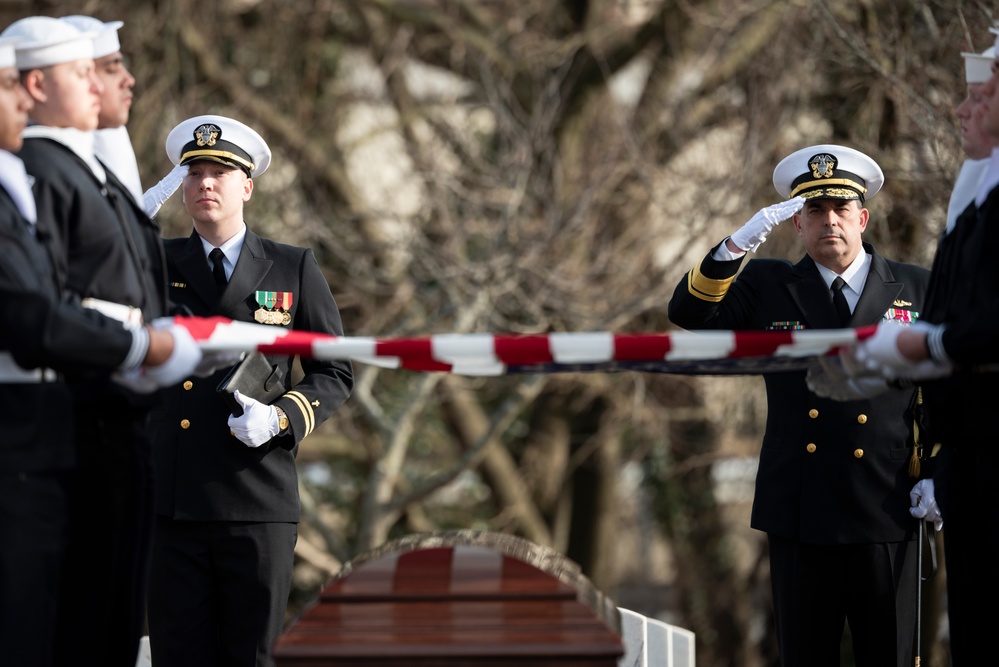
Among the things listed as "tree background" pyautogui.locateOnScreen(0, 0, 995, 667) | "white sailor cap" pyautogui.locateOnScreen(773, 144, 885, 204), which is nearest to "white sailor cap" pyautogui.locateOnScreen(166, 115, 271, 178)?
"white sailor cap" pyautogui.locateOnScreen(773, 144, 885, 204)

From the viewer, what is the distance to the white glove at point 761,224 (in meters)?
4.77

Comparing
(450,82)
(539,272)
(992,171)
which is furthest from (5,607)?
(450,82)

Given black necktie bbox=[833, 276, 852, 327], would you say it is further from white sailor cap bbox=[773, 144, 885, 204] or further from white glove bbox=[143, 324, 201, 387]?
white glove bbox=[143, 324, 201, 387]

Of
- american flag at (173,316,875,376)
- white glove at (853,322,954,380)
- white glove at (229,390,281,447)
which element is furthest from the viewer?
white glove at (229,390,281,447)

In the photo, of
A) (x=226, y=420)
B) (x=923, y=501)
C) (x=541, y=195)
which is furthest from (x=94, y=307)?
(x=541, y=195)

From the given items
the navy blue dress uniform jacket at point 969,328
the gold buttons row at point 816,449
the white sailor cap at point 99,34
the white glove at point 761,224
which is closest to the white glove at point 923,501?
the gold buttons row at point 816,449

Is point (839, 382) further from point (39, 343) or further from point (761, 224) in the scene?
point (39, 343)

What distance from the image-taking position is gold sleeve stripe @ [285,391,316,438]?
457 centimetres

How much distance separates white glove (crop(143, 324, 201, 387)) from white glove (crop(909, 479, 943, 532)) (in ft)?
7.71

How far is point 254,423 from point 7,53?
1.37m

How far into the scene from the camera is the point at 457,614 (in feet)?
11.3

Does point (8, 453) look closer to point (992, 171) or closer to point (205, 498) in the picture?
point (205, 498)

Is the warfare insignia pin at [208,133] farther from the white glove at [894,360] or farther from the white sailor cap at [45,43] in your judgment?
the white glove at [894,360]

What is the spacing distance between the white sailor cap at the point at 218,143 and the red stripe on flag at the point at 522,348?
1.35 m
